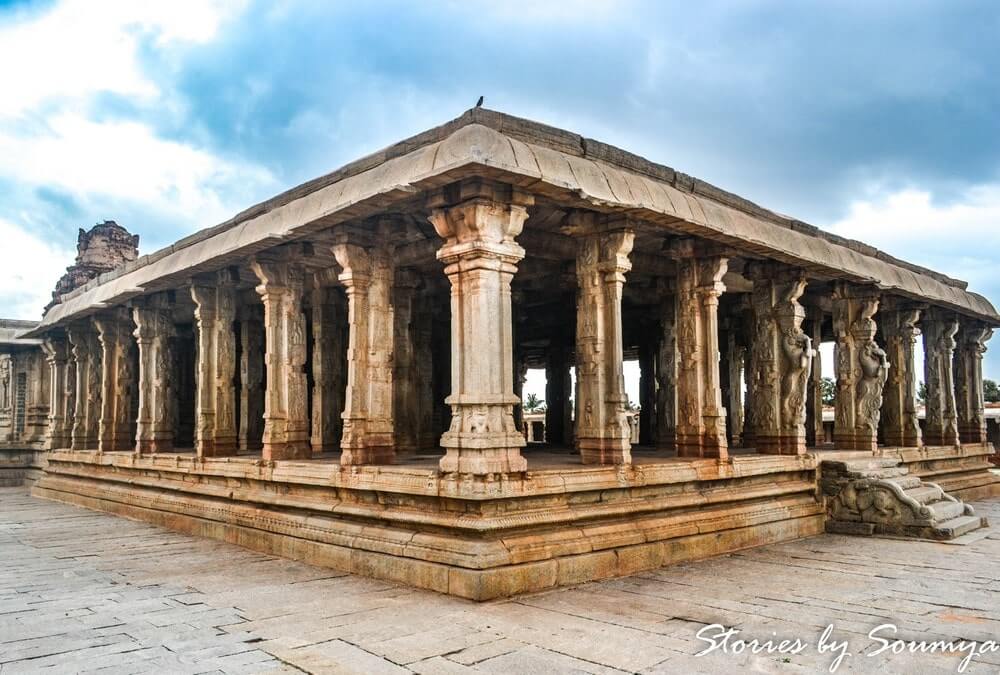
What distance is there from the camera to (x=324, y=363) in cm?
1238

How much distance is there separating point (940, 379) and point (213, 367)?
40.7 feet

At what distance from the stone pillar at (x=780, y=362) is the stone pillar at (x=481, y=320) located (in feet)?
15.7

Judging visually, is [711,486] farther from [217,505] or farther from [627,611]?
[217,505]

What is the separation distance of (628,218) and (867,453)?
5826 mm

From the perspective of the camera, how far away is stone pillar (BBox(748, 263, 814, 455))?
1046 centimetres

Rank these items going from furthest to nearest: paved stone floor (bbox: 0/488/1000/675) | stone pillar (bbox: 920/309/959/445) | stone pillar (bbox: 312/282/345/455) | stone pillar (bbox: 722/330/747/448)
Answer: stone pillar (bbox: 722/330/747/448)
stone pillar (bbox: 920/309/959/445)
stone pillar (bbox: 312/282/345/455)
paved stone floor (bbox: 0/488/1000/675)

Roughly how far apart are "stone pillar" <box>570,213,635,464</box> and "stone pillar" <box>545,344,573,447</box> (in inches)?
369

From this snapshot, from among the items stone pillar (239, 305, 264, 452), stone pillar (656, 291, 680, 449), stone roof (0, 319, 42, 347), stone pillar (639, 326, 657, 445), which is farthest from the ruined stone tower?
stone pillar (656, 291, 680, 449)

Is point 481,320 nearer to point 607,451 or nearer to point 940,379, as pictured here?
point 607,451

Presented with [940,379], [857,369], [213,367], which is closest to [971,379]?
[940,379]

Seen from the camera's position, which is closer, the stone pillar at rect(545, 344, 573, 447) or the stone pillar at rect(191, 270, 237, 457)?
the stone pillar at rect(191, 270, 237, 457)

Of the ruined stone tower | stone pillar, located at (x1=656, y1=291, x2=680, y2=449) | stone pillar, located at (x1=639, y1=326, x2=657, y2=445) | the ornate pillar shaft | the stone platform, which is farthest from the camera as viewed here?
the ruined stone tower

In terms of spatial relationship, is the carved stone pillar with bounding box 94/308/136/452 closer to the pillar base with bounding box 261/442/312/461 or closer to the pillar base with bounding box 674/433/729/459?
the pillar base with bounding box 261/442/312/461

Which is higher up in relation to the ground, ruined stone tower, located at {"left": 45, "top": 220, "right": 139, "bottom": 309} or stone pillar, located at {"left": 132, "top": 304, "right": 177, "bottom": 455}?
ruined stone tower, located at {"left": 45, "top": 220, "right": 139, "bottom": 309}
